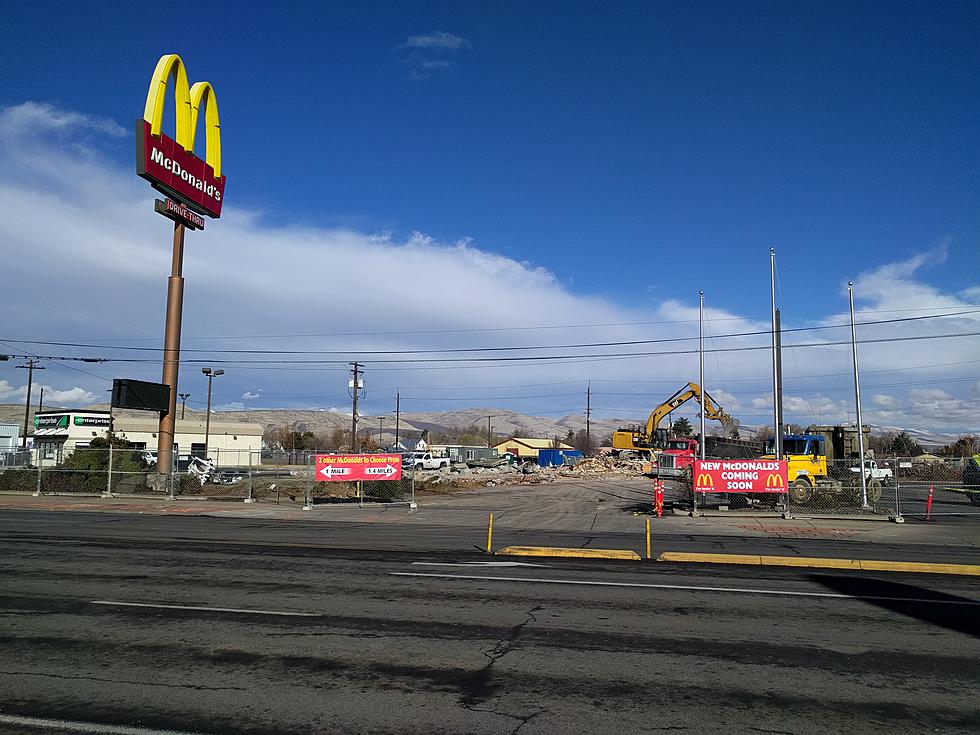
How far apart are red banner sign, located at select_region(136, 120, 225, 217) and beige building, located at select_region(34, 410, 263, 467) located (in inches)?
1003

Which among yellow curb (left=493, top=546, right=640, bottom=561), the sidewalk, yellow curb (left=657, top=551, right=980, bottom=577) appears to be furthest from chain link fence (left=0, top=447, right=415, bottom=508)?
yellow curb (left=657, top=551, right=980, bottom=577)

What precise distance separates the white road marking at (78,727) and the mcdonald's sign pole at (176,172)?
31734 mm

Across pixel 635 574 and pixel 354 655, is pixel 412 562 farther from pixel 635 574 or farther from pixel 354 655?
pixel 354 655

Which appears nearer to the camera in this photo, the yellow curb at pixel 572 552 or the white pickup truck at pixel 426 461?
the yellow curb at pixel 572 552

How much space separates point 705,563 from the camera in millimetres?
14570

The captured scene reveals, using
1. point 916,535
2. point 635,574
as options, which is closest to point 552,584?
point 635,574

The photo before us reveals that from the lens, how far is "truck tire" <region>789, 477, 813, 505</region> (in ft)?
91.2

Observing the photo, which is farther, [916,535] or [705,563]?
[916,535]

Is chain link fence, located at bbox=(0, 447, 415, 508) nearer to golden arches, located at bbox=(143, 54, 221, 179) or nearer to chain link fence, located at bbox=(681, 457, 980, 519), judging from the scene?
chain link fence, located at bbox=(681, 457, 980, 519)

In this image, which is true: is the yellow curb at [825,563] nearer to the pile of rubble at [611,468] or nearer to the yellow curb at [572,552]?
the yellow curb at [572,552]

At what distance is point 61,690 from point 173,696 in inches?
43.3

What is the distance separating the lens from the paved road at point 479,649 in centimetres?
583

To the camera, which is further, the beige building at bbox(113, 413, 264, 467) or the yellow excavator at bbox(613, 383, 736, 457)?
the beige building at bbox(113, 413, 264, 467)

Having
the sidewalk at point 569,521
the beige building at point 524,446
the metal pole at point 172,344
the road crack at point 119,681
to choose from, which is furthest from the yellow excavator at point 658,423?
the beige building at point 524,446
